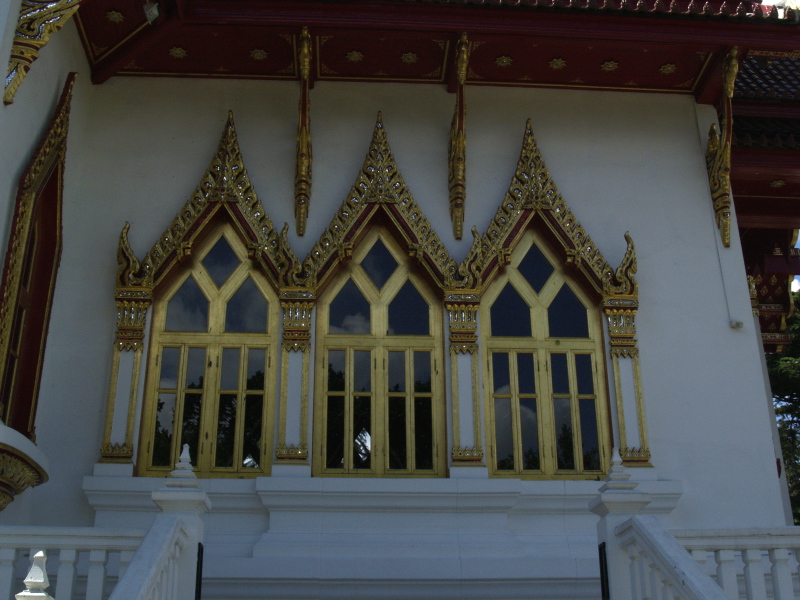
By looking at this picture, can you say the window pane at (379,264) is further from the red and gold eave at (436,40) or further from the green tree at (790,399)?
the green tree at (790,399)

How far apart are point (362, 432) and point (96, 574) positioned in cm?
265

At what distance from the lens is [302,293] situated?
6.73m

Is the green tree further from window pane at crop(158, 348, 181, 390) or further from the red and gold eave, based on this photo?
window pane at crop(158, 348, 181, 390)

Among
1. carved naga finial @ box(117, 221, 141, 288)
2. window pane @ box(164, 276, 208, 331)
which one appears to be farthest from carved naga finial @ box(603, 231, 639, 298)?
carved naga finial @ box(117, 221, 141, 288)

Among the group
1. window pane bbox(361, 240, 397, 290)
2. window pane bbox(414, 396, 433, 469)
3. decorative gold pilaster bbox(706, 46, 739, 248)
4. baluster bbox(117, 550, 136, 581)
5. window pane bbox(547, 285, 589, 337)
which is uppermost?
decorative gold pilaster bbox(706, 46, 739, 248)

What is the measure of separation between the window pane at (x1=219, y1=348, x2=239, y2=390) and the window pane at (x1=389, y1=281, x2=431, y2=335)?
1129 mm

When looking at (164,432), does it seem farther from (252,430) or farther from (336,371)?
(336,371)

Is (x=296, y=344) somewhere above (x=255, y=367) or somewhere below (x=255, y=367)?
above

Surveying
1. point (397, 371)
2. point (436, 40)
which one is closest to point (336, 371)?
point (397, 371)

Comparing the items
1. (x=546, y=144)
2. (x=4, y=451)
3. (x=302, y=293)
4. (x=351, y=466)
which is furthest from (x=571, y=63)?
(x=4, y=451)

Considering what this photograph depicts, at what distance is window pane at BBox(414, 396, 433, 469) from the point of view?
21.4 ft

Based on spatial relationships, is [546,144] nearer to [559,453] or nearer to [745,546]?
[559,453]

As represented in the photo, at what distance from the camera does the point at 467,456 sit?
641cm

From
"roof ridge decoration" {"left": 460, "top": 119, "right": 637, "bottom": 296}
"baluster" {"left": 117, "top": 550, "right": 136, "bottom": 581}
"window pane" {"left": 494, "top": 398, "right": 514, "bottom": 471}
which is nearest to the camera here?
"baluster" {"left": 117, "top": 550, "right": 136, "bottom": 581}
